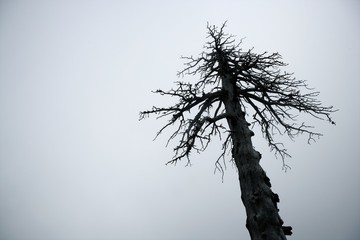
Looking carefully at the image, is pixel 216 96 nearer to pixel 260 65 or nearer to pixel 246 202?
pixel 260 65

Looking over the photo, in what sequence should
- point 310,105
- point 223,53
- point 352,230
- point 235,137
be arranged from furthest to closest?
point 352,230, point 223,53, point 310,105, point 235,137

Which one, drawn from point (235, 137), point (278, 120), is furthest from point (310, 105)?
point (235, 137)

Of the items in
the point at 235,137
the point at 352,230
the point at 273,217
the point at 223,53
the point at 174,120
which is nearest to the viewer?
the point at 273,217

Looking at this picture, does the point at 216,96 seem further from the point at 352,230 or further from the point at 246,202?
the point at 352,230

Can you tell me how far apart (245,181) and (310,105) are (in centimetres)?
292

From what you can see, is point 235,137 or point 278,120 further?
point 278,120

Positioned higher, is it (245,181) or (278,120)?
(278,120)

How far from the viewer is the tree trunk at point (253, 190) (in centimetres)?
363

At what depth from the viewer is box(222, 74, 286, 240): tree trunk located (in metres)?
3.63

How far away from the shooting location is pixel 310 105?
216 inches

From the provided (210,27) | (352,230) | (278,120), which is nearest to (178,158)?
(278,120)

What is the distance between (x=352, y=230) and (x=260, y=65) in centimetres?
26375

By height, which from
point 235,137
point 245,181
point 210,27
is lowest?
point 245,181

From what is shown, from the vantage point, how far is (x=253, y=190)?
13.1 feet
